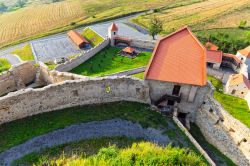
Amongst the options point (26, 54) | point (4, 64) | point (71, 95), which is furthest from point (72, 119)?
point (26, 54)

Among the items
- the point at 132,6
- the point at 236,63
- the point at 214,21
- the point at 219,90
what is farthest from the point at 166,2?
the point at 219,90

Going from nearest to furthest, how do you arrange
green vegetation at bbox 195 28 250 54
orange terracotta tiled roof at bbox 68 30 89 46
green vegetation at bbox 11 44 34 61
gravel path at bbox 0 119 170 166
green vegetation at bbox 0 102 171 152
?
gravel path at bbox 0 119 170 166, green vegetation at bbox 0 102 171 152, green vegetation at bbox 11 44 34 61, orange terracotta tiled roof at bbox 68 30 89 46, green vegetation at bbox 195 28 250 54

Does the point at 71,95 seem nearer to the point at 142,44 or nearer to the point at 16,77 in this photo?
the point at 16,77

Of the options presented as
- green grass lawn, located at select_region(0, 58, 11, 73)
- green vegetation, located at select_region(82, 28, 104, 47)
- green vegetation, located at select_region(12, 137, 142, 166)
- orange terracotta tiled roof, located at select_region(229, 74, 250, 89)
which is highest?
green vegetation, located at select_region(82, 28, 104, 47)

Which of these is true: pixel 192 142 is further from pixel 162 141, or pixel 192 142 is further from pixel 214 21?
pixel 214 21

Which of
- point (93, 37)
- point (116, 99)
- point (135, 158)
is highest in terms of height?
point (116, 99)

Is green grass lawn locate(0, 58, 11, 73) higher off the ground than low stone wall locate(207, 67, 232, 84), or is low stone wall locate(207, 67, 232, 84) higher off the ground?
low stone wall locate(207, 67, 232, 84)

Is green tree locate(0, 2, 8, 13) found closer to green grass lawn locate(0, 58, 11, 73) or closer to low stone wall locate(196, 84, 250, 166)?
green grass lawn locate(0, 58, 11, 73)

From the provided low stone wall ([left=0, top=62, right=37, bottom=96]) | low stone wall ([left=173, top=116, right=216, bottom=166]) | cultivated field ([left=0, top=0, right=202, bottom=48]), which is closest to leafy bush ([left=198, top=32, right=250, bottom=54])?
cultivated field ([left=0, top=0, right=202, bottom=48])
